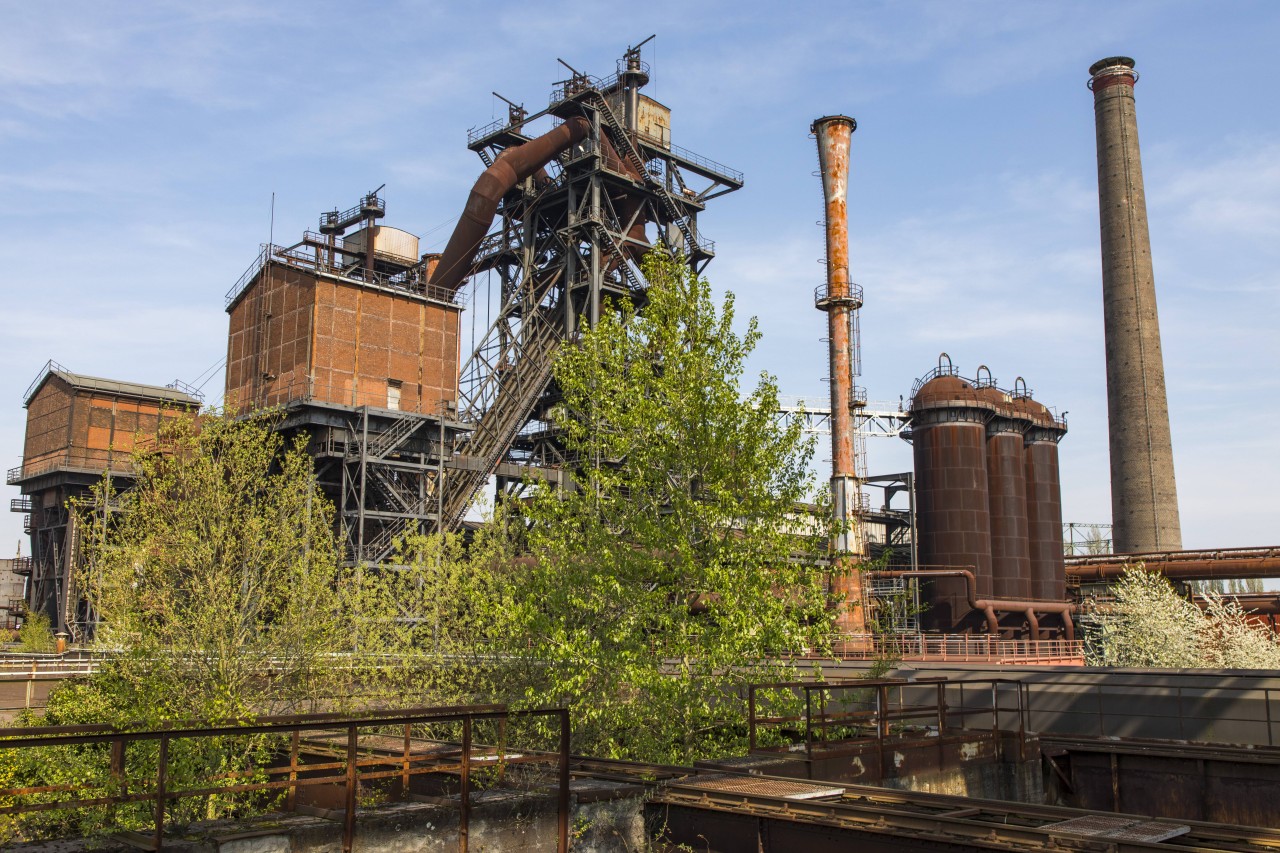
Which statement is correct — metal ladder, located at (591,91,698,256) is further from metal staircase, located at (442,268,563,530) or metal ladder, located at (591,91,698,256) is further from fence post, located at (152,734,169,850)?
fence post, located at (152,734,169,850)

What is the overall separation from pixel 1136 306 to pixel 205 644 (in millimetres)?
62342

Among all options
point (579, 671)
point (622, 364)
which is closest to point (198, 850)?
point (579, 671)

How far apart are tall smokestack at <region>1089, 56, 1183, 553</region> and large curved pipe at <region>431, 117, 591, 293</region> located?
36672mm

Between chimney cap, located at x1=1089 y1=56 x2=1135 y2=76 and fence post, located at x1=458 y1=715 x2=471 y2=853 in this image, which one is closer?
fence post, located at x1=458 y1=715 x2=471 y2=853

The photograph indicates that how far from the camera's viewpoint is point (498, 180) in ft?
168

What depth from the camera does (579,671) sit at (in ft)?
53.5

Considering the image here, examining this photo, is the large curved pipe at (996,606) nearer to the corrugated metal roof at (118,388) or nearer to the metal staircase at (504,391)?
Result: the metal staircase at (504,391)

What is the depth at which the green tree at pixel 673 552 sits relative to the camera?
1565 centimetres

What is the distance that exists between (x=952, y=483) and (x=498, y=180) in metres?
29.3

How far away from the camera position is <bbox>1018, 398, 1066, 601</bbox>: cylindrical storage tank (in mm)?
60344

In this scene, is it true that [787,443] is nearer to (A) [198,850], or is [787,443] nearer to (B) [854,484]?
(A) [198,850]

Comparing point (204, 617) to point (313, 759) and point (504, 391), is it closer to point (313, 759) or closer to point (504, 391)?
point (313, 759)

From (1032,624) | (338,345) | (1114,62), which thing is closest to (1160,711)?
(1032,624)

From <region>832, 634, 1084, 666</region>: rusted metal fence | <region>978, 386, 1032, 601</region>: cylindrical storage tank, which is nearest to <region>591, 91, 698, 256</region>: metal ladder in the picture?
<region>978, 386, 1032, 601</region>: cylindrical storage tank
